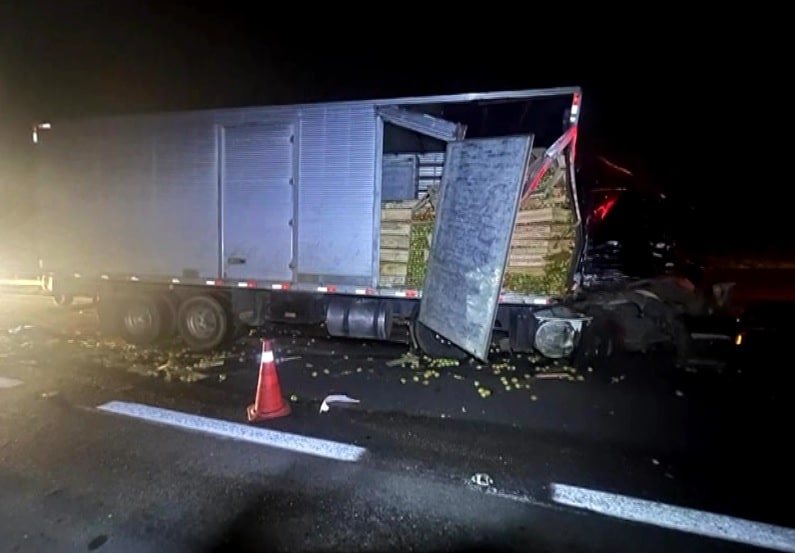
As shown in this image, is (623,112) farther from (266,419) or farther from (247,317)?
(266,419)

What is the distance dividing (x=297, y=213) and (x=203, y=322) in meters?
2.46

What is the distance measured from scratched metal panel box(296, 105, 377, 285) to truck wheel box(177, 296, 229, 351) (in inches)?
68.7

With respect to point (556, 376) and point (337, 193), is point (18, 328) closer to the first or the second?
point (337, 193)

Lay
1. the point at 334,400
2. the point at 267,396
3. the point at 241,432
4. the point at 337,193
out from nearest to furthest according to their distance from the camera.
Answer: the point at 241,432 < the point at 267,396 < the point at 334,400 < the point at 337,193

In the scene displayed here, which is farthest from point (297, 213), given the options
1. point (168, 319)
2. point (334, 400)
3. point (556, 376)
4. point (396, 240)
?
point (556, 376)

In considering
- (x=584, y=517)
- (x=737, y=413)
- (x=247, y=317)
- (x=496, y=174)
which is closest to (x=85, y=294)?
(x=247, y=317)

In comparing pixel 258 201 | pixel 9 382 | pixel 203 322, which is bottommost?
pixel 9 382

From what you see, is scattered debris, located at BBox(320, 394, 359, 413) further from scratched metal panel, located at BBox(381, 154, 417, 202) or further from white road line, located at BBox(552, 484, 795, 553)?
scratched metal panel, located at BBox(381, 154, 417, 202)

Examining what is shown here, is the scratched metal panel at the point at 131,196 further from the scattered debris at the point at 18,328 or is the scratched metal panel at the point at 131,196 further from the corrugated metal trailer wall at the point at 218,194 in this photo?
the scattered debris at the point at 18,328

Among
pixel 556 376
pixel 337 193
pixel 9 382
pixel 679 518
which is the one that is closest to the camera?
pixel 679 518

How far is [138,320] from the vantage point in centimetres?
805

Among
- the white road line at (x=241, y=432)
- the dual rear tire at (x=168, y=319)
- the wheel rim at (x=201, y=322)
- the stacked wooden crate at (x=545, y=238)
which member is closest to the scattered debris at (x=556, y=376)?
the stacked wooden crate at (x=545, y=238)

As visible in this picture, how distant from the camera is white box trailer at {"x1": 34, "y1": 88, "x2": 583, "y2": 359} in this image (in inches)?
243

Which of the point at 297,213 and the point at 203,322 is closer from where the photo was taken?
the point at 297,213
